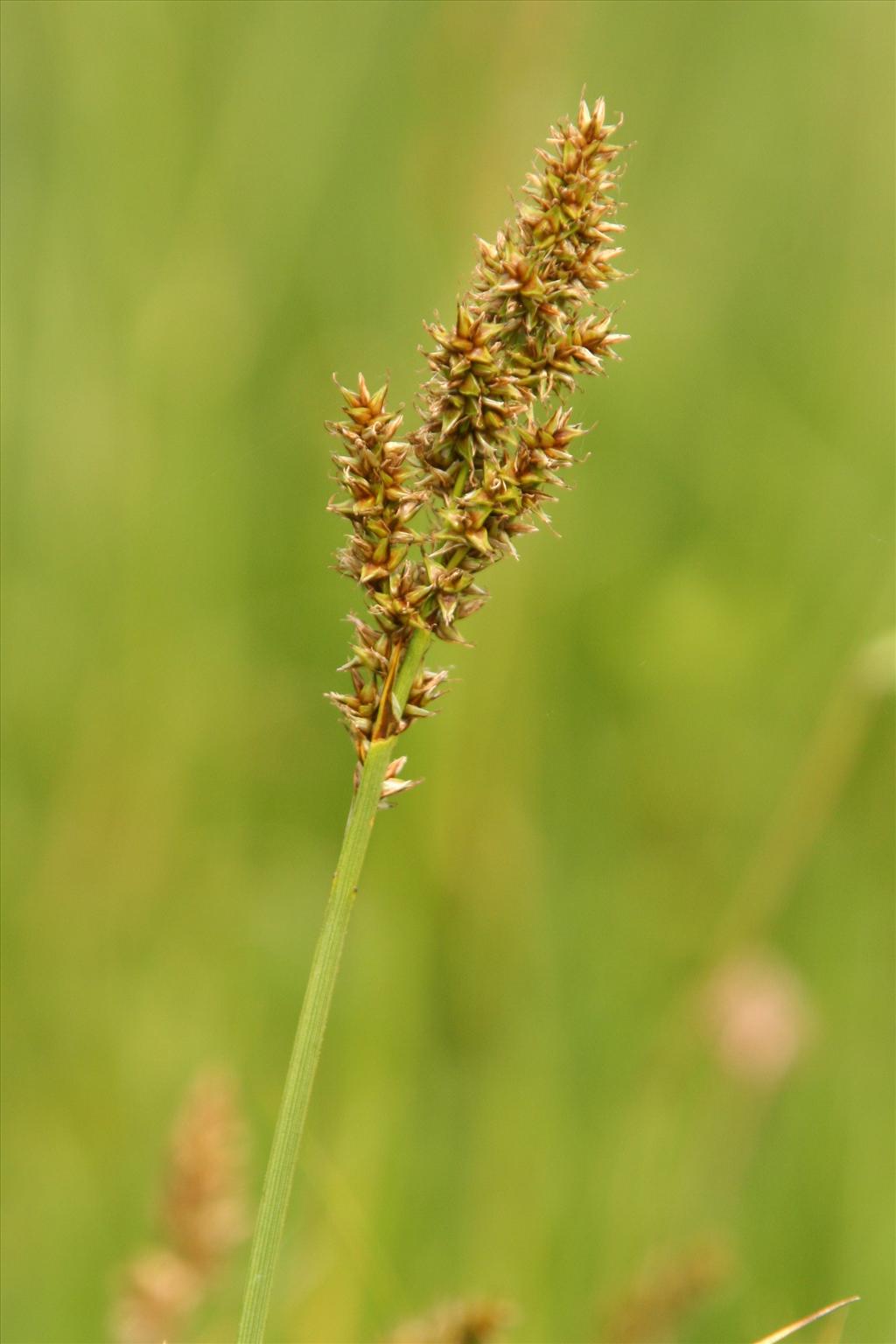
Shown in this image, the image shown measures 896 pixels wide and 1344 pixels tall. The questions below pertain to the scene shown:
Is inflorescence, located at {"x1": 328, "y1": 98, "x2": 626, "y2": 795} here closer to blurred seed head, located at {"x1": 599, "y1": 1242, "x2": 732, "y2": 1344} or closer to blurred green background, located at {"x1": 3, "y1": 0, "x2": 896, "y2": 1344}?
blurred seed head, located at {"x1": 599, "y1": 1242, "x2": 732, "y2": 1344}

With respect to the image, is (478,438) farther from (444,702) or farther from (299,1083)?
(444,702)

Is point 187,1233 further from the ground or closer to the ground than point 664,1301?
further from the ground

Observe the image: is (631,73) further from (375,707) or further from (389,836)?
(375,707)

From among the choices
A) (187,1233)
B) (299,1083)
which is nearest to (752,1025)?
(187,1233)

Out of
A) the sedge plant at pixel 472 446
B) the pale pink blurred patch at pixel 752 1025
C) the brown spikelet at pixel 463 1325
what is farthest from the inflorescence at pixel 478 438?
the pale pink blurred patch at pixel 752 1025

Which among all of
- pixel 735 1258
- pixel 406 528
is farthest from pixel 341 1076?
pixel 406 528

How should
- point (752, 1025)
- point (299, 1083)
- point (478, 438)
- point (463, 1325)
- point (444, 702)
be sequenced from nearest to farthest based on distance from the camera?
point (299, 1083) < point (478, 438) < point (463, 1325) < point (752, 1025) < point (444, 702)

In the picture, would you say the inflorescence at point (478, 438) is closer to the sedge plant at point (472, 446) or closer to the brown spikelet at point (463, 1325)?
the sedge plant at point (472, 446)
